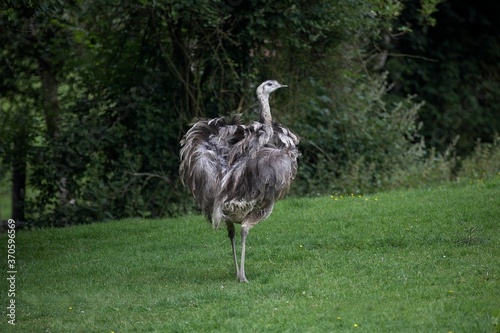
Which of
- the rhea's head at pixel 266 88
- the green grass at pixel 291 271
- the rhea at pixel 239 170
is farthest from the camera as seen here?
the rhea's head at pixel 266 88

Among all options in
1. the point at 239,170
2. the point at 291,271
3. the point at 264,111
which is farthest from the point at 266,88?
the point at 291,271

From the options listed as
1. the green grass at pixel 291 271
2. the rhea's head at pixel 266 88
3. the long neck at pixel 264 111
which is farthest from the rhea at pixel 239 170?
the green grass at pixel 291 271

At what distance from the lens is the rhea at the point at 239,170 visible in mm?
10227

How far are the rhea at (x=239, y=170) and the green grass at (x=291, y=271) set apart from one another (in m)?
0.76

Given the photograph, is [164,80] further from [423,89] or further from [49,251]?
[423,89]

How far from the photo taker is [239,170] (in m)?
10.3

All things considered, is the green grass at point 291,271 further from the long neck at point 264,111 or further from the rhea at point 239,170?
the long neck at point 264,111

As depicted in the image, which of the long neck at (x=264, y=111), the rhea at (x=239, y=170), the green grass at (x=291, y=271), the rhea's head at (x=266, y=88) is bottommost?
the green grass at (x=291, y=271)

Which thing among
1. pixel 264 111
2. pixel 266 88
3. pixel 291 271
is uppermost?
pixel 266 88

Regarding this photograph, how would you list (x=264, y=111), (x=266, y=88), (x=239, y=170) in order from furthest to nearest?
(x=266, y=88) < (x=264, y=111) < (x=239, y=170)

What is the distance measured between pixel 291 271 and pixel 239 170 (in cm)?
130

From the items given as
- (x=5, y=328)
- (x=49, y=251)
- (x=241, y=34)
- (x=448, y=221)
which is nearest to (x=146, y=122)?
(x=241, y=34)

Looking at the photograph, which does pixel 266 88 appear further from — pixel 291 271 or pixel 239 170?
pixel 291 271

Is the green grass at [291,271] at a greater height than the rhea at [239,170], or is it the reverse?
the rhea at [239,170]
